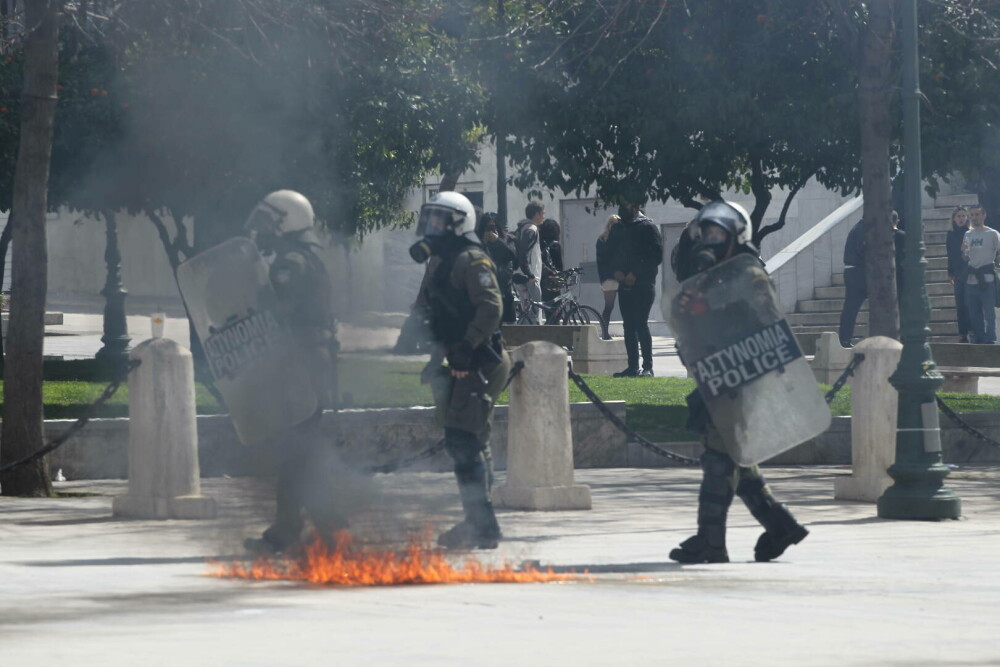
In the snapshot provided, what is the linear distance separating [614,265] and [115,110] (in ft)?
16.0

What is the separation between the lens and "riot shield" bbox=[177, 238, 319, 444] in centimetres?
870

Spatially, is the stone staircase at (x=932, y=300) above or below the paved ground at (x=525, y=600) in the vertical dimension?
above

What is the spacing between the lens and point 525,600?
7.29m

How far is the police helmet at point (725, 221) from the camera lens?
339 inches

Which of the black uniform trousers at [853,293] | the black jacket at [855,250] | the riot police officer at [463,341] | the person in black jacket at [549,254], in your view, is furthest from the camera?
the person in black jacket at [549,254]

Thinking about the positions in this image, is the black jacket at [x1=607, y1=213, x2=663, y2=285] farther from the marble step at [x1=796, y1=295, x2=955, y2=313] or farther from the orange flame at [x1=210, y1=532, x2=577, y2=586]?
the orange flame at [x1=210, y1=532, x2=577, y2=586]

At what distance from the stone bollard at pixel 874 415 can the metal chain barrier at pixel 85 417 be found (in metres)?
4.20

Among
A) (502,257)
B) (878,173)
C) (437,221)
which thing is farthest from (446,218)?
(502,257)

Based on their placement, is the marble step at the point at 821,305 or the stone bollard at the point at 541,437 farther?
the marble step at the point at 821,305

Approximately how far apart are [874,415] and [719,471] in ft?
11.5

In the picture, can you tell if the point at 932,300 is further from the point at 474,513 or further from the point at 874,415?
the point at 474,513

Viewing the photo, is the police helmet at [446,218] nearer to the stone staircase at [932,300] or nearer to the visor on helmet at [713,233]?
the visor on helmet at [713,233]

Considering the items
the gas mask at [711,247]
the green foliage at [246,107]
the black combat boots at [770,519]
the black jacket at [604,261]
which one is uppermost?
the green foliage at [246,107]

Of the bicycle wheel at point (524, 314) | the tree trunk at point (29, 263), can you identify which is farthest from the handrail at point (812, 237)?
the tree trunk at point (29, 263)
